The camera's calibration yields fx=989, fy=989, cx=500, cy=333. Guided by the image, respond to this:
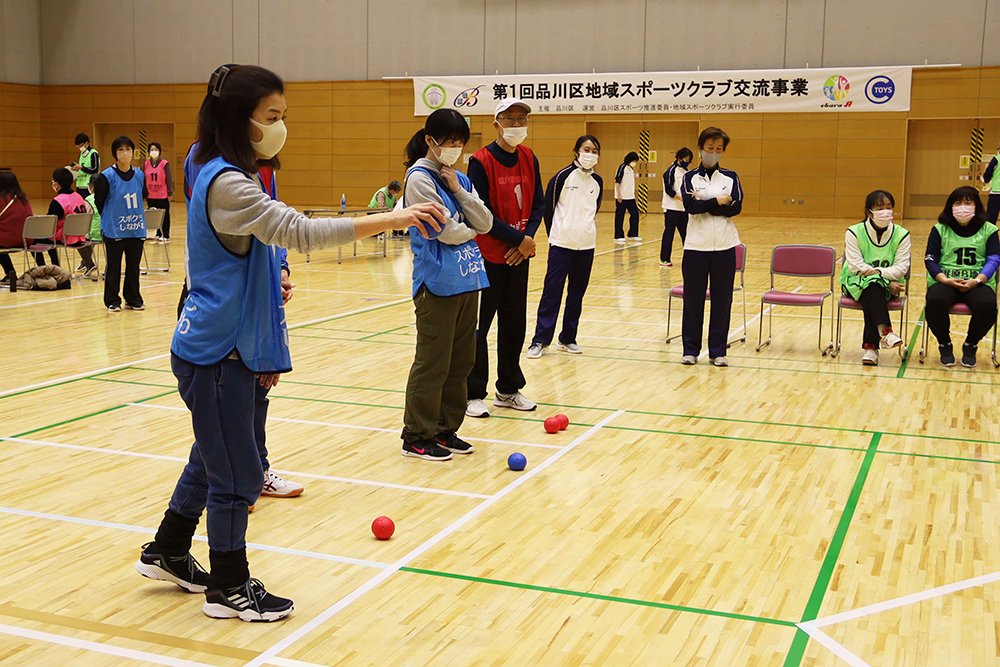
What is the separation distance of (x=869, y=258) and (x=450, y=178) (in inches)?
161

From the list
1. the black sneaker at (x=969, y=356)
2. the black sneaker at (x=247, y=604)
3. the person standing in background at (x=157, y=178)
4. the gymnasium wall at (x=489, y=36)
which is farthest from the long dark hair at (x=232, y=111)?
the gymnasium wall at (x=489, y=36)

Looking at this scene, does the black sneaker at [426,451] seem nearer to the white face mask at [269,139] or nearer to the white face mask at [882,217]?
the white face mask at [269,139]

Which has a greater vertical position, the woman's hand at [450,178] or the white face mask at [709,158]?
the white face mask at [709,158]

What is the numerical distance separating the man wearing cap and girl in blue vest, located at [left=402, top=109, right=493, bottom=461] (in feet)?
1.92

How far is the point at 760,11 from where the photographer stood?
2134 cm

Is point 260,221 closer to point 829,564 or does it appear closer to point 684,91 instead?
point 829,564

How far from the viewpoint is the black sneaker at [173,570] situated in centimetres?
322

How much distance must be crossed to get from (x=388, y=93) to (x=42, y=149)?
10.9 meters

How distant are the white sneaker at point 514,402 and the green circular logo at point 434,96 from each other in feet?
60.0

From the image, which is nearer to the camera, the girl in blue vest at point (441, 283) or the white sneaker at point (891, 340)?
the girl in blue vest at point (441, 283)

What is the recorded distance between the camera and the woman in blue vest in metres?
9.50

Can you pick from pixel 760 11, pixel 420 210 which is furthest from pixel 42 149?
pixel 420 210

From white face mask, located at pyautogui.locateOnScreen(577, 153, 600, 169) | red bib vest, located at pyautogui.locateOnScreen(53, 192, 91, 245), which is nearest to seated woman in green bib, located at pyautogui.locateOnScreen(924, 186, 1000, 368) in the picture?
white face mask, located at pyautogui.locateOnScreen(577, 153, 600, 169)

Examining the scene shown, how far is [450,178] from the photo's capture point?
4.59 m
